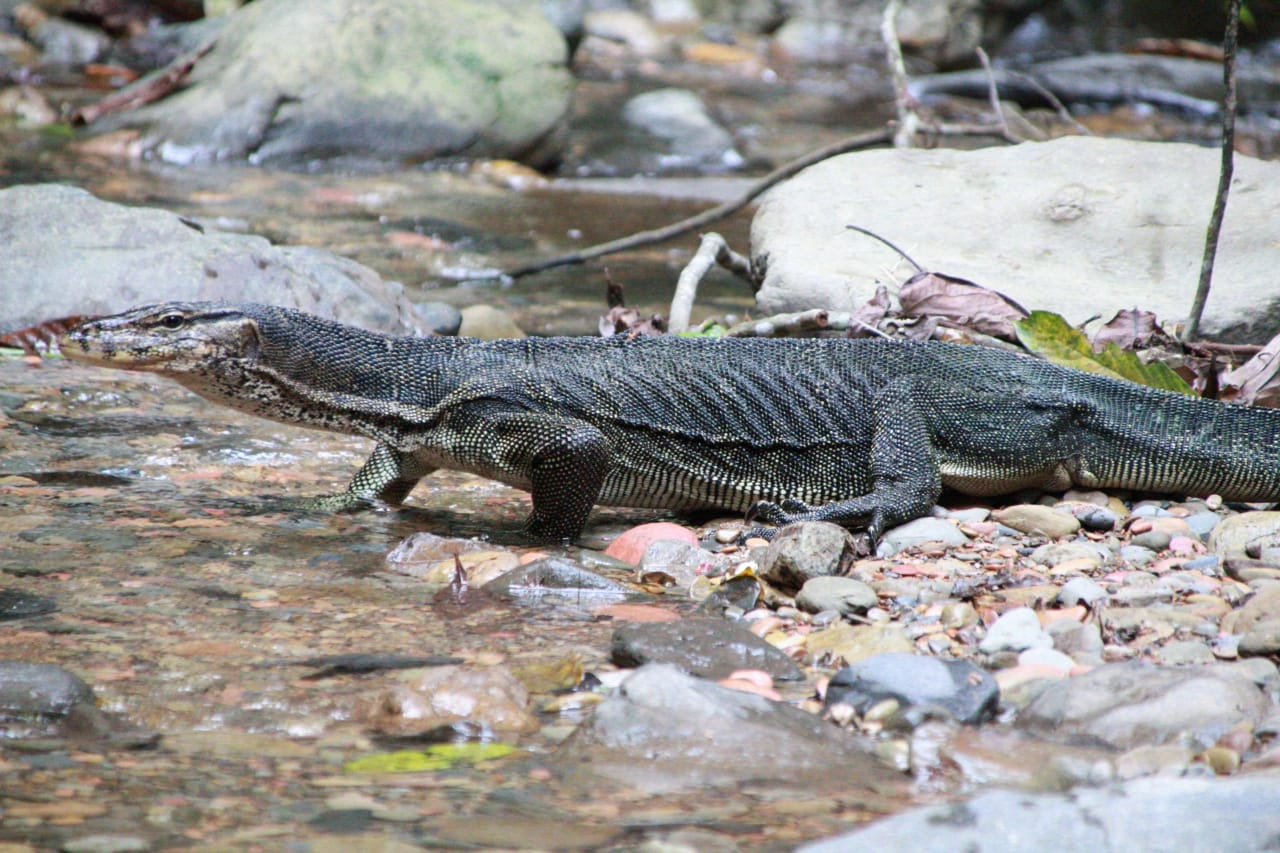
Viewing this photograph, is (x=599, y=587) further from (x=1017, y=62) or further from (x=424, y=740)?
(x=1017, y=62)

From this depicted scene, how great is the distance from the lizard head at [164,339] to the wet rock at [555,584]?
4.92 ft

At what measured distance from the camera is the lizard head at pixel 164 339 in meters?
5.18

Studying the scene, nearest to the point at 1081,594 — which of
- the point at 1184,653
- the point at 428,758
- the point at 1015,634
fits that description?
the point at 1015,634

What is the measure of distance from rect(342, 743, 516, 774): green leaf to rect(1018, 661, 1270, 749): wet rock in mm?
1370

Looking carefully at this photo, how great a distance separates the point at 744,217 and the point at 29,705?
A: 34.9 ft

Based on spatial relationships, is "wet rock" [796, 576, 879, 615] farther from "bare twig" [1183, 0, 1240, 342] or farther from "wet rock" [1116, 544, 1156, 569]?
"bare twig" [1183, 0, 1240, 342]

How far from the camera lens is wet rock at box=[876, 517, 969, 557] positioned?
5199mm

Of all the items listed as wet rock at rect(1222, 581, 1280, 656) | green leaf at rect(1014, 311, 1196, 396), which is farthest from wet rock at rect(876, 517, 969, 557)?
green leaf at rect(1014, 311, 1196, 396)

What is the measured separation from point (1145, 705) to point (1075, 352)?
3262 mm

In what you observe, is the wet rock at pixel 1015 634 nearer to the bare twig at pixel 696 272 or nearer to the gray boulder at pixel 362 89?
the bare twig at pixel 696 272

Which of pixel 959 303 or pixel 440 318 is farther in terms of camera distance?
pixel 440 318

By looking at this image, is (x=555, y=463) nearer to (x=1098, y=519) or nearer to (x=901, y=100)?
(x=1098, y=519)

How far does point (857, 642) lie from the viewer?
407cm

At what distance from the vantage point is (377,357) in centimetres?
562
